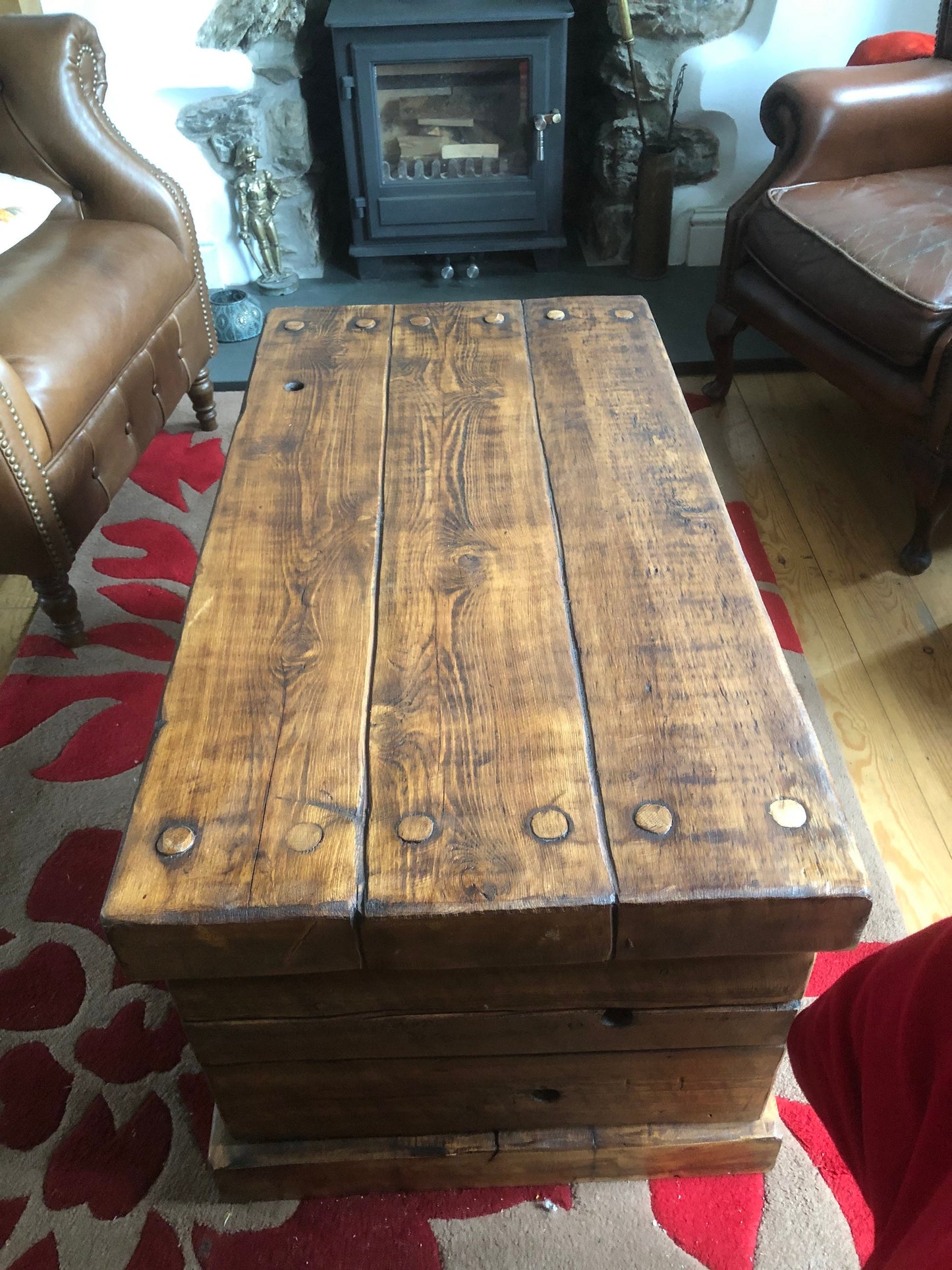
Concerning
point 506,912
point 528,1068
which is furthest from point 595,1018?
point 506,912

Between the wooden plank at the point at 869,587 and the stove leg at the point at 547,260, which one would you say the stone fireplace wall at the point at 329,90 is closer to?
the stove leg at the point at 547,260

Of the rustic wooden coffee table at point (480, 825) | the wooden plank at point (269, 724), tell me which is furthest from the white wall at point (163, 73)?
the rustic wooden coffee table at point (480, 825)

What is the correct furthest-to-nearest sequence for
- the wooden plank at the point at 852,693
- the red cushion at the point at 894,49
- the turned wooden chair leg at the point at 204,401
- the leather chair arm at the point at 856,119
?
the turned wooden chair leg at the point at 204,401, the red cushion at the point at 894,49, the leather chair arm at the point at 856,119, the wooden plank at the point at 852,693

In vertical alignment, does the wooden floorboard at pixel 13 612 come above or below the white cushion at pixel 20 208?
below

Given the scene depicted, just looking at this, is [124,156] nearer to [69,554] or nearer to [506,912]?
[69,554]

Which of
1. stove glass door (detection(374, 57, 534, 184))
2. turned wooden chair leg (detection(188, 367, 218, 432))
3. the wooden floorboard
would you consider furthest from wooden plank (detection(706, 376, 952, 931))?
the wooden floorboard

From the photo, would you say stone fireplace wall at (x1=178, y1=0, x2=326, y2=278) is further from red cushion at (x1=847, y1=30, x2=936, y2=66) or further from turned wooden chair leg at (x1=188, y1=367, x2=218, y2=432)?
red cushion at (x1=847, y1=30, x2=936, y2=66)

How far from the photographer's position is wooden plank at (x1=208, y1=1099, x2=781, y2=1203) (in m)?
0.92

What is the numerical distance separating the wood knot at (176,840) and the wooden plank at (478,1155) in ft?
1.29

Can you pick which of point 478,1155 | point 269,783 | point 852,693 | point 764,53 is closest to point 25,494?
point 269,783

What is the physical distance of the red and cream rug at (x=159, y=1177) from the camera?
3.01 ft

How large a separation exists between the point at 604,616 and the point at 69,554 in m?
0.96

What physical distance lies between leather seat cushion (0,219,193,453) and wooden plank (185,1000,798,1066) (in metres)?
0.98

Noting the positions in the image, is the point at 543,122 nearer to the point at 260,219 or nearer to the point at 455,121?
the point at 455,121
